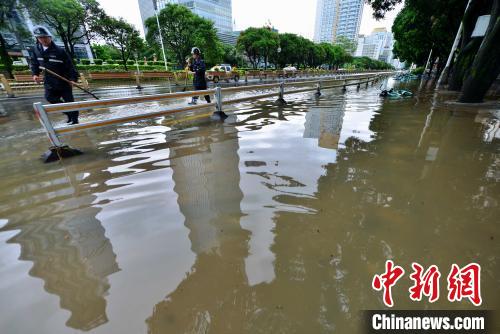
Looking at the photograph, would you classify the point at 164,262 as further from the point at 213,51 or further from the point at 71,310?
the point at 213,51

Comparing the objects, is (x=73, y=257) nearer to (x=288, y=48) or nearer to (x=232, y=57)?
(x=288, y=48)

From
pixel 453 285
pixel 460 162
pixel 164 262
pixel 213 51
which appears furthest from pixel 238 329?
pixel 213 51

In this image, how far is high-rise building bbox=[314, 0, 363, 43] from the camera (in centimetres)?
14012

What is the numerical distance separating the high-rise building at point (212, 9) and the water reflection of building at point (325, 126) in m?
93.7

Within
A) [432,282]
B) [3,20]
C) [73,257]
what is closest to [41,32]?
[73,257]

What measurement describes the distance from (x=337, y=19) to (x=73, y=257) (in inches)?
7319

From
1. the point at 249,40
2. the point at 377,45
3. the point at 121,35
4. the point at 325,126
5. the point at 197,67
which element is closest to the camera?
the point at 325,126

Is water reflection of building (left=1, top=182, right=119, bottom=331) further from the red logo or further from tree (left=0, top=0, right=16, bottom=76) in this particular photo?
tree (left=0, top=0, right=16, bottom=76)

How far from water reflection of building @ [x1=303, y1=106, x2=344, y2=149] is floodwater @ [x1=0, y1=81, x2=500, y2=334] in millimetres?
308

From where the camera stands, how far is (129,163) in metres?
3.79

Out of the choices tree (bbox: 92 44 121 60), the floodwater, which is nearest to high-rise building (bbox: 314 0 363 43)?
tree (bbox: 92 44 121 60)

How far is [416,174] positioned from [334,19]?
184903 mm

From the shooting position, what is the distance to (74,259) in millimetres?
1900

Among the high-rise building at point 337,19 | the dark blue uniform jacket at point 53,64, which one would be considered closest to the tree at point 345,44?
the high-rise building at point 337,19
